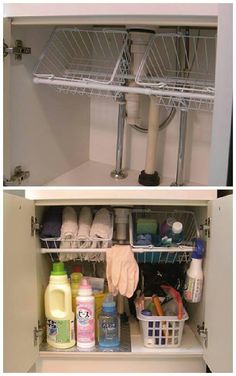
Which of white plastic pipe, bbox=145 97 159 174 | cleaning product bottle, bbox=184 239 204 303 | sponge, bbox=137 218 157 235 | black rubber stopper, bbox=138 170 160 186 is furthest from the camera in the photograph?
black rubber stopper, bbox=138 170 160 186

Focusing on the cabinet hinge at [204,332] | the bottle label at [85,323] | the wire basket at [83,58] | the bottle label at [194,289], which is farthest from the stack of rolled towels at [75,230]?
the wire basket at [83,58]

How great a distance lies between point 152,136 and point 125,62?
0.36 meters

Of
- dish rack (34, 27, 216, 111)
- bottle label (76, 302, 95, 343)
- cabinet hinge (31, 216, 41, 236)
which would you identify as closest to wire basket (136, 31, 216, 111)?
dish rack (34, 27, 216, 111)

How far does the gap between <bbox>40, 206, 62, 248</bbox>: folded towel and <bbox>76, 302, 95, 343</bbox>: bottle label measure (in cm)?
23

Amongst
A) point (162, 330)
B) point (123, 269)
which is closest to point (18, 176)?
point (123, 269)

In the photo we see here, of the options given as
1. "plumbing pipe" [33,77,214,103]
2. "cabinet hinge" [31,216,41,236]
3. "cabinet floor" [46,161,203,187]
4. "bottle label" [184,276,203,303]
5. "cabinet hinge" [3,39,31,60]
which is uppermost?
"cabinet hinge" [3,39,31,60]

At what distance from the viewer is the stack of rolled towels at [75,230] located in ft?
4.85

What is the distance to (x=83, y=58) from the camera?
2176 millimetres

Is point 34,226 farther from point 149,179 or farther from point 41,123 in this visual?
point 149,179

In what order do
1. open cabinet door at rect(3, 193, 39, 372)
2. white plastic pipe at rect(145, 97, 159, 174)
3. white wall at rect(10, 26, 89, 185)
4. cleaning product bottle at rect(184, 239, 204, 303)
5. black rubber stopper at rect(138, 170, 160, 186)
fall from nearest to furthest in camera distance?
open cabinet door at rect(3, 193, 39, 372), cleaning product bottle at rect(184, 239, 204, 303), white wall at rect(10, 26, 89, 185), white plastic pipe at rect(145, 97, 159, 174), black rubber stopper at rect(138, 170, 160, 186)

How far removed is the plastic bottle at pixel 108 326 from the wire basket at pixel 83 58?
856 millimetres

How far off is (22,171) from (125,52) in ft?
2.30

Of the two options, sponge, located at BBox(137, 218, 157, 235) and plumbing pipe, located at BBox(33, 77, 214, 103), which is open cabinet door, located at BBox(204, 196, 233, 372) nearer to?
sponge, located at BBox(137, 218, 157, 235)

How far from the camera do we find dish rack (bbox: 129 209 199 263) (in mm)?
1448
